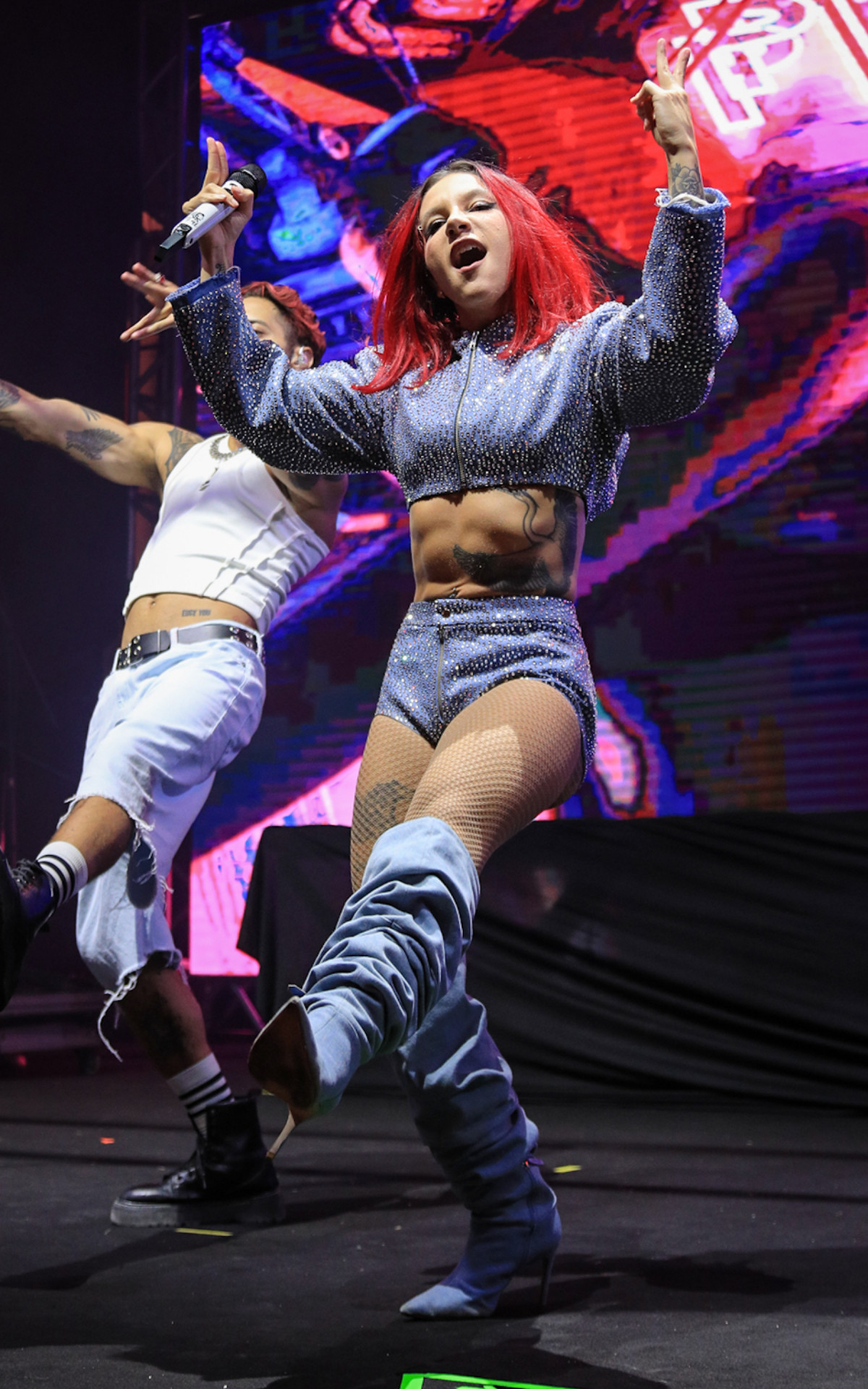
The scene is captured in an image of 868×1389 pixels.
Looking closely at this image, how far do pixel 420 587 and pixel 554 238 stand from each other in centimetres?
51

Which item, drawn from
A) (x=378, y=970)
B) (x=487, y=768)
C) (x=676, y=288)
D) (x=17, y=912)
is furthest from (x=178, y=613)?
(x=378, y=970)

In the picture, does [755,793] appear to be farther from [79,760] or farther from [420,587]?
[420,587]

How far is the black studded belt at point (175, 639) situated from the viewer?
2514mm

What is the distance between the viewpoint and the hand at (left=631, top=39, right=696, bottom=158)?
1.46 metres

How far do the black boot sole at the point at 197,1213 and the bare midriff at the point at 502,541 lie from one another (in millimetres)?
1295

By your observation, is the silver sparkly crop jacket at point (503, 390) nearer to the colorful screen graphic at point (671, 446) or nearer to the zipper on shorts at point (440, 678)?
the zipper on shorts at point (440, 678)

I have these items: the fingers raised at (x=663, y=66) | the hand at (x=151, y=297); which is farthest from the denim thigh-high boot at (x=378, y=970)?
the hand at (x=151, y=297)

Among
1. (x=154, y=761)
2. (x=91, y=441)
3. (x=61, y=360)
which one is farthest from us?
(x=61, y=360)

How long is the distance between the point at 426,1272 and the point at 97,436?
1.87 metres

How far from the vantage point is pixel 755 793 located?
4.75 meters

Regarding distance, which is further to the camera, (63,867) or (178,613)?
(178,613)

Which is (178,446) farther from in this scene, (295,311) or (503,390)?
(503,390)

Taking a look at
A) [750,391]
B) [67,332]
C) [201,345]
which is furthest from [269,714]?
[201,345]

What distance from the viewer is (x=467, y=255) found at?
1.69m
